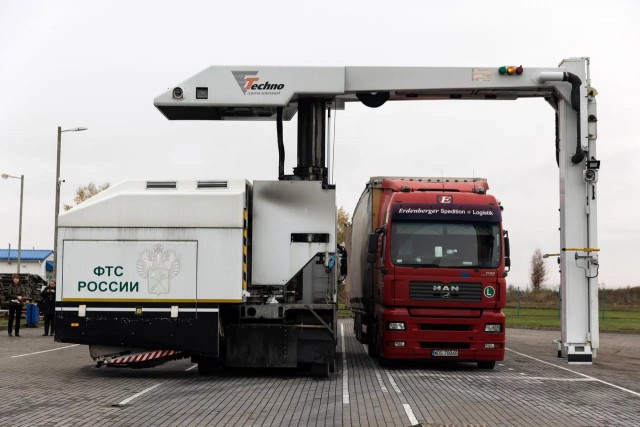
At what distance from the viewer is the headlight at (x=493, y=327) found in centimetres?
1928

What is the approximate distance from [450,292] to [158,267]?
19.5ft

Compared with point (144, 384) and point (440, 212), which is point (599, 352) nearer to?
point (440, 212)

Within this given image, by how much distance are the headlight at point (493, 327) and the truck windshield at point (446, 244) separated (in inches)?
46.3

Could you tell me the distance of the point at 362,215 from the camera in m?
25.0

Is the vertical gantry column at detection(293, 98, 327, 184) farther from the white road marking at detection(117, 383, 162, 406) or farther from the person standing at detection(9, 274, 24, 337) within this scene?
the person standing at detection(9, 274, 24, 337)

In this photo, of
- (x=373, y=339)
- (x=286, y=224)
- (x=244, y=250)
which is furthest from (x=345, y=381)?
(x=373, y=339)

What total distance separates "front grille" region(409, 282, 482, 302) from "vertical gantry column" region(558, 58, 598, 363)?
301 centimetres

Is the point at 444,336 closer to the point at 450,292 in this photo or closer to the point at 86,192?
the point at 450,292

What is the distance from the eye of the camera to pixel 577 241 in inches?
834

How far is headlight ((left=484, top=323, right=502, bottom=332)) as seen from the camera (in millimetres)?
19281

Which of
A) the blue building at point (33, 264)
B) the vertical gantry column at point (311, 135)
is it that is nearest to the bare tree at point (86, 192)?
the blue building at point (33, 264)

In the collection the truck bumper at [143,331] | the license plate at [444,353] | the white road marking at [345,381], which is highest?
the truck bumper at [143,331]

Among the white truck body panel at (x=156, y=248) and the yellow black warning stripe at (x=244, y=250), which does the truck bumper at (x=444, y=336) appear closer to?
the yellow black warning stripe at (x=244, y=250)

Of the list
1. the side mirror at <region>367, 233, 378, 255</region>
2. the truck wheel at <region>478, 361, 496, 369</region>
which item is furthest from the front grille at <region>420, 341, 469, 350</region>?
the side mirror at <region>367, 233, 378, 255</region>
